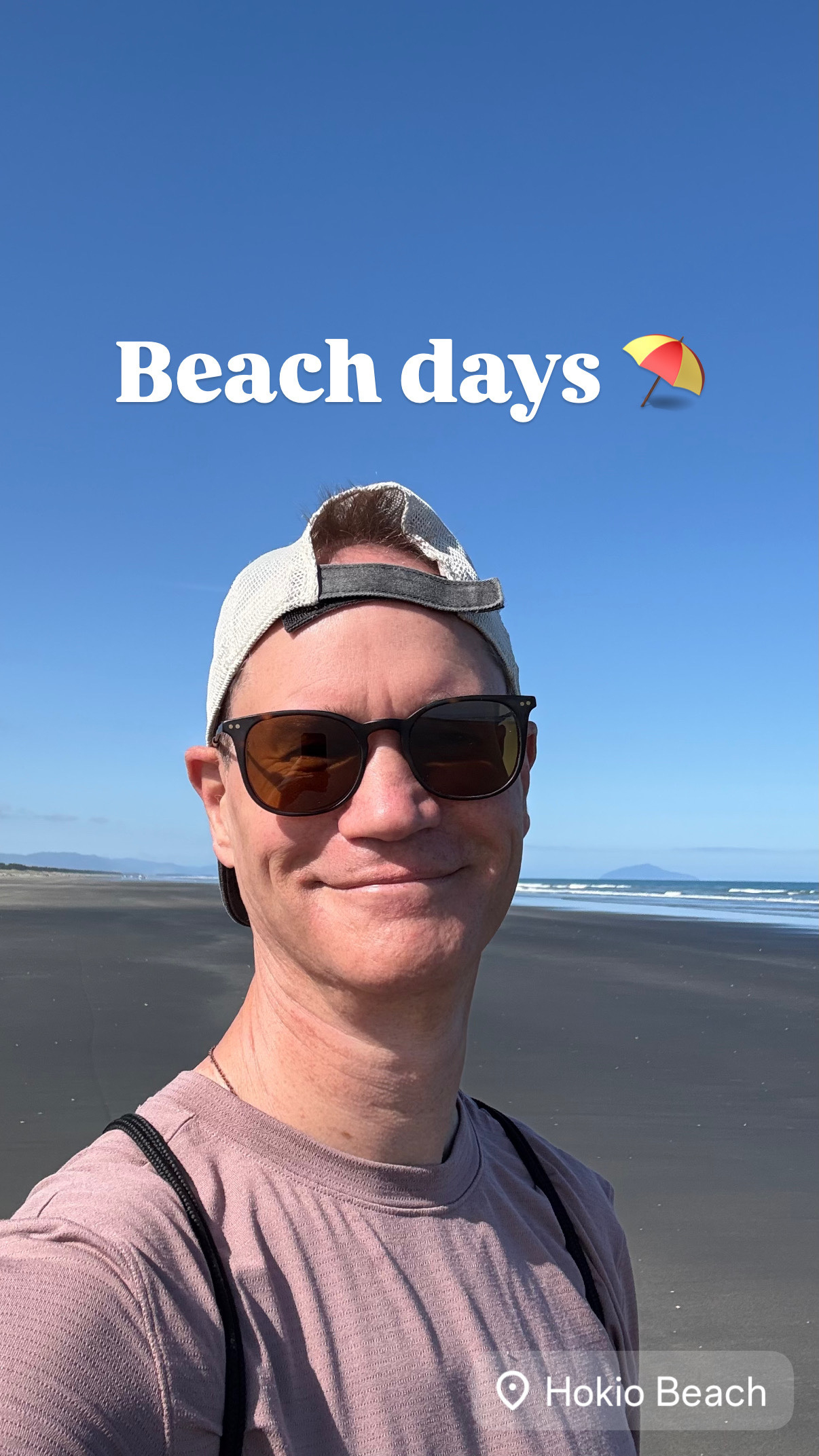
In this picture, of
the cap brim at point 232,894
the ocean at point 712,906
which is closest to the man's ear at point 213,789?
the cap brim at point 232,894

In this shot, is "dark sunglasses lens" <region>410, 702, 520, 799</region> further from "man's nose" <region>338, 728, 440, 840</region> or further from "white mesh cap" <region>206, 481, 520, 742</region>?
"white mesh cap" <region>206, 481, 520, 742</region>

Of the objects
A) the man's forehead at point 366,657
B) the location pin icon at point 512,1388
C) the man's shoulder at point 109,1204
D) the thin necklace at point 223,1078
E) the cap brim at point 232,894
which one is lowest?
the location pin icon at point 512,1388

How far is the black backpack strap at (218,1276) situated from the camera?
107cm

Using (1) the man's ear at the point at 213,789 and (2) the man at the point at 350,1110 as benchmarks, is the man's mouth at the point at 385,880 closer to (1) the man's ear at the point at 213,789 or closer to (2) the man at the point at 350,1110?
(2) the man at the point at 350,1110

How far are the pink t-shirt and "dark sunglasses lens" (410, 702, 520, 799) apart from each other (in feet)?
1.71

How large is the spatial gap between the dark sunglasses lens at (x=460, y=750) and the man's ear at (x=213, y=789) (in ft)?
1.24

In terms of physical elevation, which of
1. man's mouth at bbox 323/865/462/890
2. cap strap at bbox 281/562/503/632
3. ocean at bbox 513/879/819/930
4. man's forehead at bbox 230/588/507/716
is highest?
cap strap at bbox 281/562/503/632

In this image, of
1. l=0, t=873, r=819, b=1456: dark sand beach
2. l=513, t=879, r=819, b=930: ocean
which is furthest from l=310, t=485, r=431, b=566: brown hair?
l=513, t=879, r=819, b=930: ocean

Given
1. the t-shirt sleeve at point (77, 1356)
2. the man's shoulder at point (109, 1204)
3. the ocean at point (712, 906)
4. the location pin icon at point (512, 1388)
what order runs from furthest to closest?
the ocean at point (712, 906) → the location pin icon at point (512, 1388) → the man's shoulder at point (109, 1204) → the t-shirt sleeve at point (77, 1356)

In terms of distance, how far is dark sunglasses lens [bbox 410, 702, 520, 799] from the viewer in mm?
1455

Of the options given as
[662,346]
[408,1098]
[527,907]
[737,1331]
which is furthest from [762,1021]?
[527,907]

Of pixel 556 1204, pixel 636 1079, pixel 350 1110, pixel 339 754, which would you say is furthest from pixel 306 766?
pixel 636 1079

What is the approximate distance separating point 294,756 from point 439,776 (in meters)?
0.21

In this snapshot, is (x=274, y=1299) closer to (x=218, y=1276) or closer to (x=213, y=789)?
(x=218, y=1276)
